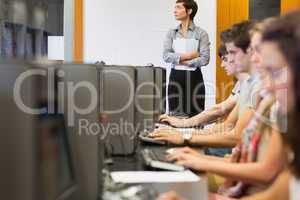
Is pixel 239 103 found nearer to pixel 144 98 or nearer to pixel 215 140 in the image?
pixel 215 140

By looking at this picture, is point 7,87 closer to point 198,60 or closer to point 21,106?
point 21,106

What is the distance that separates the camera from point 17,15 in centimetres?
371

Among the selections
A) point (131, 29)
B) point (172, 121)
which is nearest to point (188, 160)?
point (172, 121)

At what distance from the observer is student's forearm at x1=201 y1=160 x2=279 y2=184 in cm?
140

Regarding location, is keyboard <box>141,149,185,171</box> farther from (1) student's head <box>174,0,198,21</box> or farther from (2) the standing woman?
(1) student's head <box>174,0,198,21</box>

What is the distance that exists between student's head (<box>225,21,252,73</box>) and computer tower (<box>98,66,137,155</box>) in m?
0.51

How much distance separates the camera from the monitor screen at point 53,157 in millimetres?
899

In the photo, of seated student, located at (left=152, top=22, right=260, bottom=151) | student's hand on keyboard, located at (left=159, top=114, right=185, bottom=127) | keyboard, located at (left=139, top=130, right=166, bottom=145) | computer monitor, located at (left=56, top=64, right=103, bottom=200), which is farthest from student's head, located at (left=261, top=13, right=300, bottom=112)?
student's hand on keyboard, located at (left=159, top=114, right=185, bottom=127)

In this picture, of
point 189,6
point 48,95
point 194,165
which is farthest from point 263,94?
point 189,6

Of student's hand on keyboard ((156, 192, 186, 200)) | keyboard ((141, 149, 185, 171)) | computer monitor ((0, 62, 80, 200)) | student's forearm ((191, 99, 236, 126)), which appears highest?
computer monitor ((0, 62, 80, 200))

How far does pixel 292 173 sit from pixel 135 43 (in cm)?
412

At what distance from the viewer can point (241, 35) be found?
2152 millimetres

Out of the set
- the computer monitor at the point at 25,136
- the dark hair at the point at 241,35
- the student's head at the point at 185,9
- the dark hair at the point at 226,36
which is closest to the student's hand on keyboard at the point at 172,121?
the dark hair at the point at 226,36

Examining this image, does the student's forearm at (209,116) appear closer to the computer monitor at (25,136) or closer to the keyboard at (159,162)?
the keyboard at (159,162)
